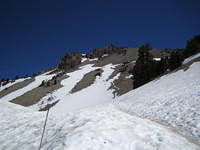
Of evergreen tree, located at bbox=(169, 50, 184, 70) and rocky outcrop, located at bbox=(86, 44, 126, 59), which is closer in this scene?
evergreen tree, located at bbox=(169, 50, 184, 70)

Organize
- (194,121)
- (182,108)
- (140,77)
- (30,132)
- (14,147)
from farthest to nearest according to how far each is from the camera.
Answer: (140,77)
(182,108)
(194,121)
(30,132)
(14,147)

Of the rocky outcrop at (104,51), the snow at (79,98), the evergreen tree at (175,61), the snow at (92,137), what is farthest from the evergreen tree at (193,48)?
the rocky outcrop at (104,51)

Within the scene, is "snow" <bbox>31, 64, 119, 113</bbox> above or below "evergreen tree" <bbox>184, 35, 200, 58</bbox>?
below

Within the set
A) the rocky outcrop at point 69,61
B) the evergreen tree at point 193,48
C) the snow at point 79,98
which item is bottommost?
the snow at point 79,98

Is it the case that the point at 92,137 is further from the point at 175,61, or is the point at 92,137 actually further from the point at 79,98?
the point at 79,98

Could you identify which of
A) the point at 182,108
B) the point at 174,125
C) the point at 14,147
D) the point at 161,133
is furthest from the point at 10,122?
the point at 182,108

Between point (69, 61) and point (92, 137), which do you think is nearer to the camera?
point (92, 137)

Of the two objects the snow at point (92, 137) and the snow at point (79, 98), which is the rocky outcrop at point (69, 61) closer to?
the snow at point (79, 98)

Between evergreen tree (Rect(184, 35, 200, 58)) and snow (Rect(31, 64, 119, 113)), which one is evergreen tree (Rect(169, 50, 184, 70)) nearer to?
evergreen tree (Rect(184, 35, 200, 58))

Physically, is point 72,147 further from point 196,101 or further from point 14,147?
point 196,101

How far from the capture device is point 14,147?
6.32m

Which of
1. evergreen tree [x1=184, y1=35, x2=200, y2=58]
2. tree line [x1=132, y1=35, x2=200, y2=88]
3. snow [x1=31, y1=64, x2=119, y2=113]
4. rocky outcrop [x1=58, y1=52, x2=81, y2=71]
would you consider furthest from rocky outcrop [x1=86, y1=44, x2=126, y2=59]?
tree line [x1=132, y1=35, x2=200, y2=88]

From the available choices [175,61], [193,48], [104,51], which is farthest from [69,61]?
[175,61]

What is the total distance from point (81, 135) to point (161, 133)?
3.64 metres
